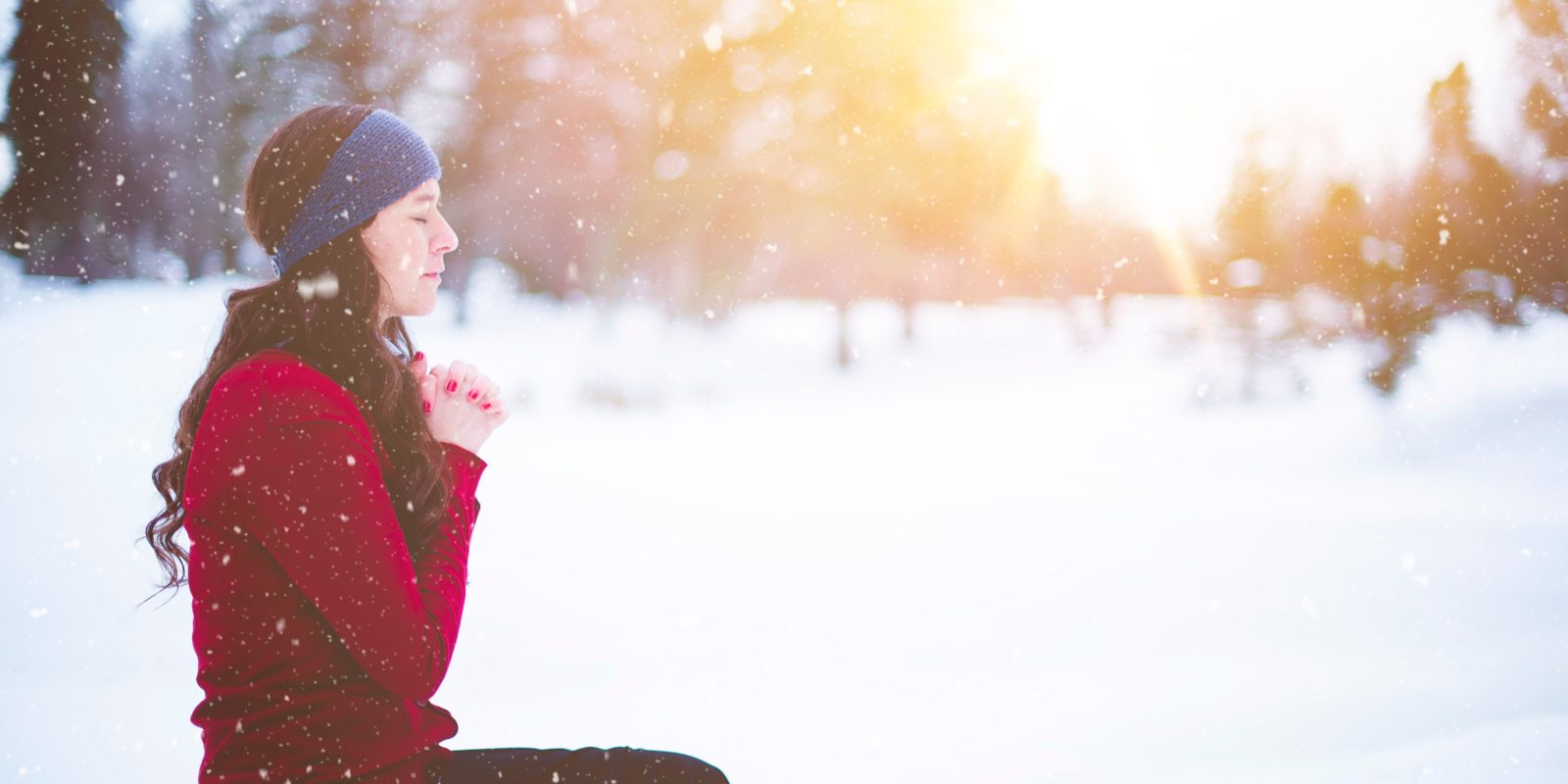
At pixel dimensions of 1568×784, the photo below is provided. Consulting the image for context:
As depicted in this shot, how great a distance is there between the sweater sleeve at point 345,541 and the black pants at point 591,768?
0.25 meters

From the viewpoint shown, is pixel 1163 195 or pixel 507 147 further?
pixel 1163 195

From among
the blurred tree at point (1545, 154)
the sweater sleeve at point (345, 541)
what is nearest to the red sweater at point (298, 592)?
the sweater sleeve at point (345, 541)

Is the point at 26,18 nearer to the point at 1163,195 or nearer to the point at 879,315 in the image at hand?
the point at 879,315

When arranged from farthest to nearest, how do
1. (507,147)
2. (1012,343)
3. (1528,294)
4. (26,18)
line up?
1. (1012,343)
2. (1528,294)
3. (507,147)
4. (26,18)

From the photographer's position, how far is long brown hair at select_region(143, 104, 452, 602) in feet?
3.19

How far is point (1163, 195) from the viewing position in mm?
6406

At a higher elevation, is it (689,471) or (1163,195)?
(1163,195)

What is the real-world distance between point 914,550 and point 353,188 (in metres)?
3.86

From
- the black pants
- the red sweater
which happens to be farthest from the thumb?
the black pants

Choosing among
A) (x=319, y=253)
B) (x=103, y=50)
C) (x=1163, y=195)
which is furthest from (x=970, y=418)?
(x=319, y=253)

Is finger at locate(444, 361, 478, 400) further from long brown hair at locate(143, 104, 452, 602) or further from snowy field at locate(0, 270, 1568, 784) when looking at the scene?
snowy field at locate(0, 270, 1568, 784)

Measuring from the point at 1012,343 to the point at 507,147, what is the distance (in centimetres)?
416

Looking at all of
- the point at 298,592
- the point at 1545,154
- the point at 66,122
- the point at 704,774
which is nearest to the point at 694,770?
the point at 704,774

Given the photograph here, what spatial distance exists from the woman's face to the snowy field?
43 cm
